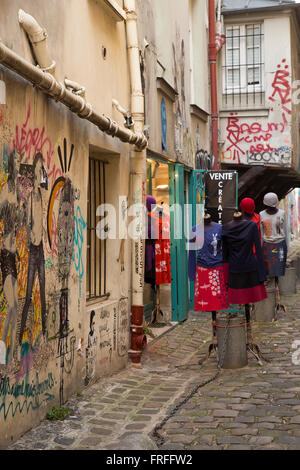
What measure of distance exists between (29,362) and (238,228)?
3.50m

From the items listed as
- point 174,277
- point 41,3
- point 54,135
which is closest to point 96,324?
point 54,135

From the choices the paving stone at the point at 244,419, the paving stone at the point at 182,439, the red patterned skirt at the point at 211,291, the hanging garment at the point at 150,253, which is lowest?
the paving stone at the point at 182,439

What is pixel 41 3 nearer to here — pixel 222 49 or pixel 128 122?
pixel 128 122

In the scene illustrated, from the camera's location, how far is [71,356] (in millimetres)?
5660

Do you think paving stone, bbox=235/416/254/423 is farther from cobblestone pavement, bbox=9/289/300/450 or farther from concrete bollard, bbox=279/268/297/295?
concrete bollard, bbox=279/268/297/295

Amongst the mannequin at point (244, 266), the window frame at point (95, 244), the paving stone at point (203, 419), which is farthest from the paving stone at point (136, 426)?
the mannequin at point (244, 266)

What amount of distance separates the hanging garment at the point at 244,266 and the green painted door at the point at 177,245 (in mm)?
2708

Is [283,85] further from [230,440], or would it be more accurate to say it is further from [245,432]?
[230,440]

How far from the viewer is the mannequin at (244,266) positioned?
7352 millimetres

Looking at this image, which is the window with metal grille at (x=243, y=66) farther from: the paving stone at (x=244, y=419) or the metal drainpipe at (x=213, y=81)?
the paving stone at (x=244, y=419)

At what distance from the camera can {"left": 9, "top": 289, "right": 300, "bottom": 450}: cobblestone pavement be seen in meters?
4.66

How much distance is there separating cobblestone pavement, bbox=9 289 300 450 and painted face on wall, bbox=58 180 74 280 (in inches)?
50.4

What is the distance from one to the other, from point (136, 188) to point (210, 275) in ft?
4.64

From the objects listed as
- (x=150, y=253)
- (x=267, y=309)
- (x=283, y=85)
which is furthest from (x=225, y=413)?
(x=283, y=85)
